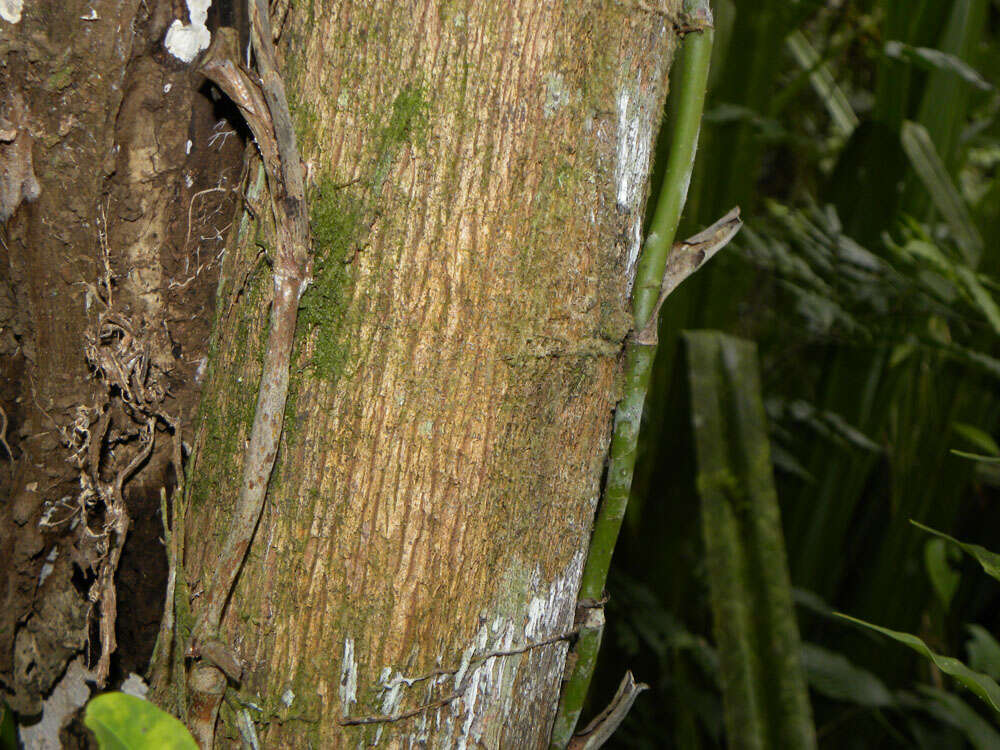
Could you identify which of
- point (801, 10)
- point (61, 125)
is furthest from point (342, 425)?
point (801, 10)

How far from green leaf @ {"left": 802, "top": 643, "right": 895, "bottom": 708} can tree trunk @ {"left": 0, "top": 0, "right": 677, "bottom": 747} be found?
969mm

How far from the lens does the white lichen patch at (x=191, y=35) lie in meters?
0.56

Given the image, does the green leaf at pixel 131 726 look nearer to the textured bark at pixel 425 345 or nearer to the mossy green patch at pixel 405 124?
the textured bark at pixel 425 345

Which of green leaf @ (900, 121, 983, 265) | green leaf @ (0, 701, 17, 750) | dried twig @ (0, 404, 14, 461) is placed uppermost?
green leaf @ (900, 121, 983, 265)

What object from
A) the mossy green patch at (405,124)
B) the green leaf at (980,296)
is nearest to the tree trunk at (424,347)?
the mossy green patch at (405,124)

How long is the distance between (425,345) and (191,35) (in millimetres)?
314

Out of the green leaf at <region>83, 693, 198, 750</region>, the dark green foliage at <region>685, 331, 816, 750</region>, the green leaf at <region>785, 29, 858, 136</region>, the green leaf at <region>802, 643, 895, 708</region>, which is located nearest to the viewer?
the green leaf at <region>83, 693, 198, 750</region>

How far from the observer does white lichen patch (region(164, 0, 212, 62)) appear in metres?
0.56

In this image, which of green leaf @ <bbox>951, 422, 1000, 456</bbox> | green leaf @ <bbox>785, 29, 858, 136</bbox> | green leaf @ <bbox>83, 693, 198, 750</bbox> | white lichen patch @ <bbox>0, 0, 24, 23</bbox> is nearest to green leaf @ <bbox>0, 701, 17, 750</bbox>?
green leaf @ <bbox>83, 693, 198, 750</bbox>

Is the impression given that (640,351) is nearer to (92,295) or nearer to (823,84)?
(92,295)

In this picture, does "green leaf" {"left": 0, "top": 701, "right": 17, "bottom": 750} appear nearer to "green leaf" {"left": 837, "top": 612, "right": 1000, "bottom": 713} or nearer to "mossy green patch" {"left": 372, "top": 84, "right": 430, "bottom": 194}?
"mossy green patch" {"left": 372, "top": 84, "right": 430, "bottom": 194}

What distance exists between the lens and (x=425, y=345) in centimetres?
50

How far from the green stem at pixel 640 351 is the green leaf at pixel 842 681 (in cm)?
81

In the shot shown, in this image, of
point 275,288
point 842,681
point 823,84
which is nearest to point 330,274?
point 275,288
